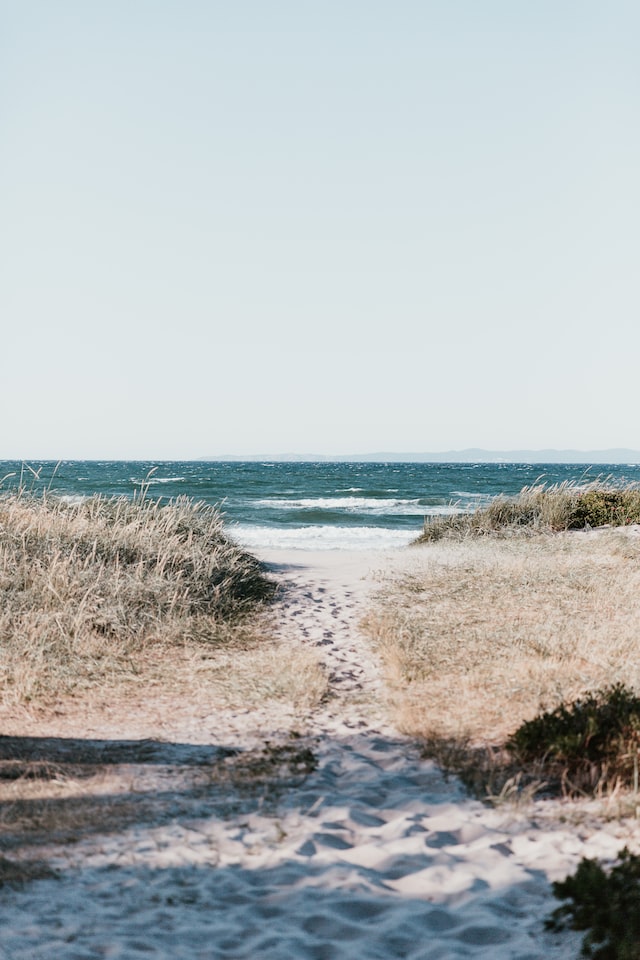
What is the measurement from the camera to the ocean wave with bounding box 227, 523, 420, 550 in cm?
2141

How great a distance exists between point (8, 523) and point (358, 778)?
7673 millimetres

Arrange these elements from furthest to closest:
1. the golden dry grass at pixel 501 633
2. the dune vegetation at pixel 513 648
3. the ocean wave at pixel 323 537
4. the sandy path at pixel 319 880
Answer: the ocean wave at pixel 323 537 → the golden dry grass at pixel 501 633 → the dune vegetation at pixel 513 648 → the sandy path at pixel 319 880

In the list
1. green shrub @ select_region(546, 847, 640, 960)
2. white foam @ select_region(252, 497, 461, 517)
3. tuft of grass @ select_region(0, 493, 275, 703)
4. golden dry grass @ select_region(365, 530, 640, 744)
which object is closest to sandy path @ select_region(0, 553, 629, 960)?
green shrub @ select_region(546, 847, 640, 960)

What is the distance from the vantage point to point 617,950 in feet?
9.93

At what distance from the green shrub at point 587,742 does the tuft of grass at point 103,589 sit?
4.15 metres

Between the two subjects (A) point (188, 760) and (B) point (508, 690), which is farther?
(B) point (508, 690)

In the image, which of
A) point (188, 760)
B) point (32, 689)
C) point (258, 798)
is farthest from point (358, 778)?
point (32, 689)

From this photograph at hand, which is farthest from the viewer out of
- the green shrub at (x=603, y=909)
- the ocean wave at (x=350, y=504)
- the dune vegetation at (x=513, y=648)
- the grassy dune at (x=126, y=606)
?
the ocean wave at (x=350, y=504)

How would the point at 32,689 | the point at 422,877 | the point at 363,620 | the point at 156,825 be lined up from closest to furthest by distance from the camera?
the point at 422,877 < the point at 156,825 < the point at 32,689 < the point at 363,620

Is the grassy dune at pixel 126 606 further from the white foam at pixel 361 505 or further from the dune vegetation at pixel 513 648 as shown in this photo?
the white foam at pixel 361 505

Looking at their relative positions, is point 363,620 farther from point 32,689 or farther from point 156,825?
point 156,825

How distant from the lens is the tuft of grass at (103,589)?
7.77 m

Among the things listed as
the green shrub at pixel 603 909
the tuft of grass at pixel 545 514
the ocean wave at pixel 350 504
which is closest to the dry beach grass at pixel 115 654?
the green shrub at pixel 603 909

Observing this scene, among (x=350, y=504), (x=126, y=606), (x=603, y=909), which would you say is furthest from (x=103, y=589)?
(x=350, y=504)
